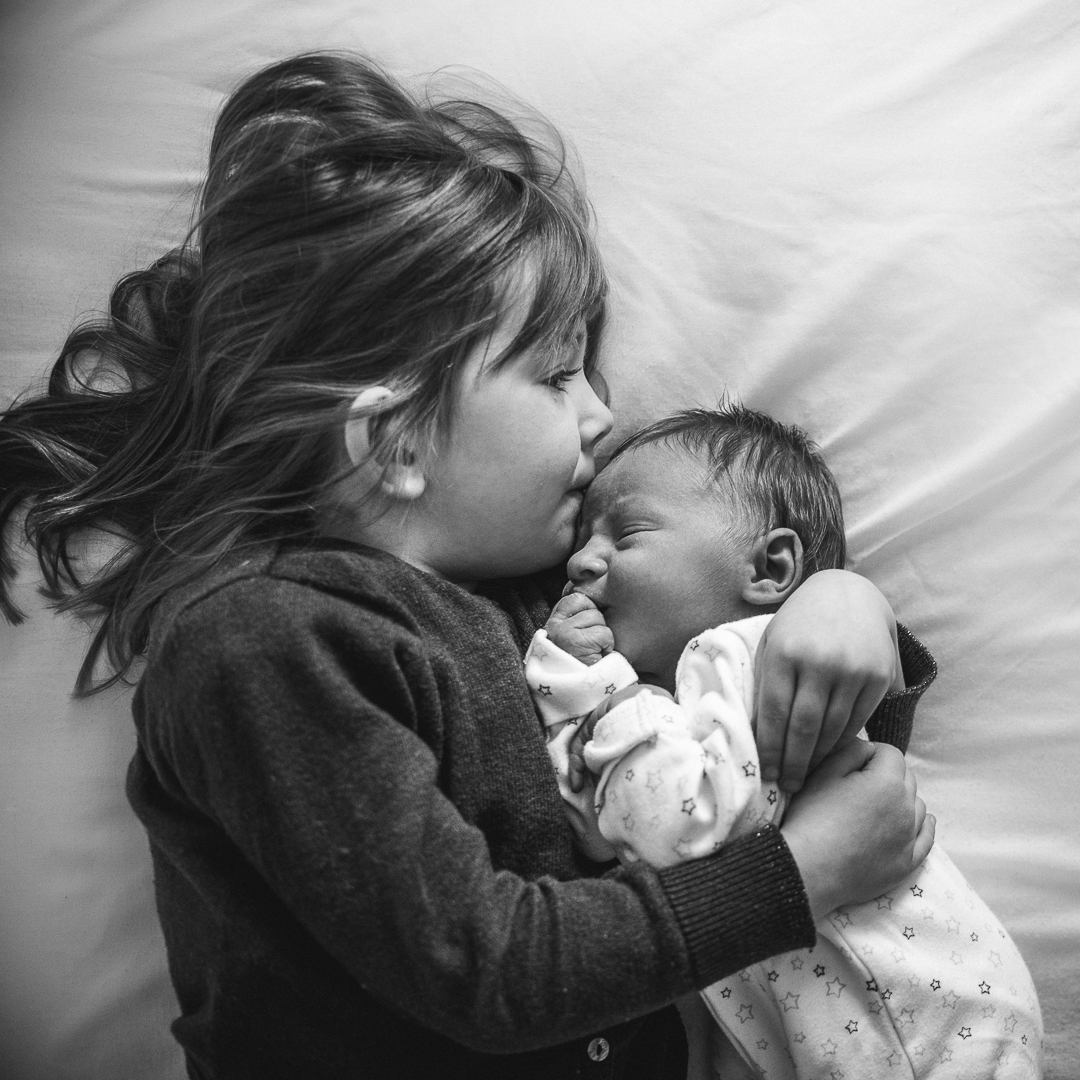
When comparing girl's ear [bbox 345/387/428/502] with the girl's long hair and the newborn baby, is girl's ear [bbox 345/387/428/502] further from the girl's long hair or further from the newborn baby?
the newborn baby

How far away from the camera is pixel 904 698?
1125 mm

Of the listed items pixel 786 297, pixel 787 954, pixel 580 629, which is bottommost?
pixel 787 954

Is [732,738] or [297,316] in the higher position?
[297,316]

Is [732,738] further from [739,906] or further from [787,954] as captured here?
[787,954]

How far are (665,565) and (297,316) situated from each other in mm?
426

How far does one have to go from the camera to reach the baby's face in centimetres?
108

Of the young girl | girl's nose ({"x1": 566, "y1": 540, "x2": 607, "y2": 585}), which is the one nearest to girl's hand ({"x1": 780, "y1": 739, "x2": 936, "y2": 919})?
the young girl

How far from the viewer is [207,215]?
3.60ft

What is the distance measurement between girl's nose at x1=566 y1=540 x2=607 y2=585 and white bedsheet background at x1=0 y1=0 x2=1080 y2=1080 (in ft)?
0.72

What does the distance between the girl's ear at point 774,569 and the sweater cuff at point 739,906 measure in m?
0.25

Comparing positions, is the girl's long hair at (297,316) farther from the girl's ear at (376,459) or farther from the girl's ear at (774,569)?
the girl's ear at (774,569)

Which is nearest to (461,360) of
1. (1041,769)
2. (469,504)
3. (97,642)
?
(469,504)

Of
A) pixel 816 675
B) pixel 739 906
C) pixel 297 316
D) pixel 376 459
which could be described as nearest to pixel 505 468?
pixel 376 459

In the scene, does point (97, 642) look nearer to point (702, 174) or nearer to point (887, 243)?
point (702, 174)
